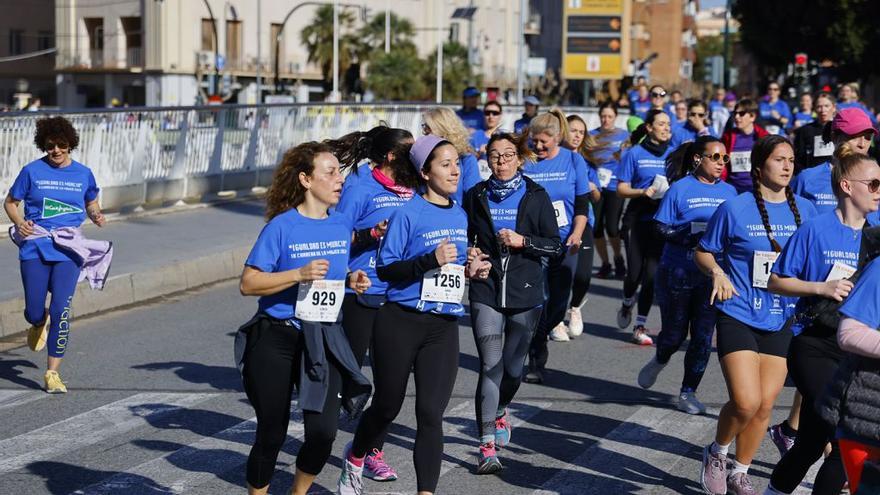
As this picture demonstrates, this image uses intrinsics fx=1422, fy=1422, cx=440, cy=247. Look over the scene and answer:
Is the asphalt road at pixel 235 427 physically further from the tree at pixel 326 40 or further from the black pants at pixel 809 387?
the tree at pixel 326 40

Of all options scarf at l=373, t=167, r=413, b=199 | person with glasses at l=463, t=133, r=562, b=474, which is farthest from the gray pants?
scarf at l=373, t=167, r=413, b=199

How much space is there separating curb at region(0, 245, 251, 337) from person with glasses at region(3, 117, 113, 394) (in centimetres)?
226

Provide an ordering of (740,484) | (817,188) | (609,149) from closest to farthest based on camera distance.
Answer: (740,484)
(817,188)
(609,149)

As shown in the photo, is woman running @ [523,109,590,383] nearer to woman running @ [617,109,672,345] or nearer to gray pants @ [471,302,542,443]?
woman running @ [617,109,672,345]

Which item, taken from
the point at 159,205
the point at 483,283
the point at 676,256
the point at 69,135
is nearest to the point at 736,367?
the point at 483,283

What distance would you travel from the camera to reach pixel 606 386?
9703mm

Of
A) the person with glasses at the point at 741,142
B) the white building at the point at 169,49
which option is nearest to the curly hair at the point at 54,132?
the person with glasses at the point at 741,142

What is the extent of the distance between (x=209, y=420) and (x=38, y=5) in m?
83.1

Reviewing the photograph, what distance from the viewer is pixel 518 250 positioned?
7.44 m

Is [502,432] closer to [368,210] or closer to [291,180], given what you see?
[368,210]

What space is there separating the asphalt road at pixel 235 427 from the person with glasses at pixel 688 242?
14.4 inches

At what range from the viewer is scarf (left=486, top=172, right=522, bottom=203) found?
24.7 feet

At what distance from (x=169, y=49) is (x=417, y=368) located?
72.7 meters

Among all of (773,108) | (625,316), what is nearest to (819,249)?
(625,316)
